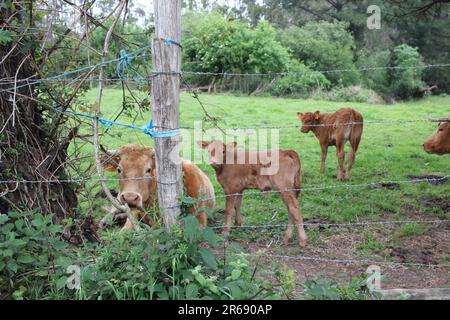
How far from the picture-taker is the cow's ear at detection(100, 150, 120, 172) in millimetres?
5079

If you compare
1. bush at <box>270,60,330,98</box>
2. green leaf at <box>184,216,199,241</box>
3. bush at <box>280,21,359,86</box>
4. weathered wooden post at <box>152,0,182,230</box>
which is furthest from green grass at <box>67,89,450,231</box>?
bush at <box>280,21,359,86</box>

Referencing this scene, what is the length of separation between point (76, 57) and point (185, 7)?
30.0 m

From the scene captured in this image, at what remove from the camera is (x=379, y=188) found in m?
8.27

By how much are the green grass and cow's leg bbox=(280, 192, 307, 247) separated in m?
0.65

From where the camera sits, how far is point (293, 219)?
21.1ft

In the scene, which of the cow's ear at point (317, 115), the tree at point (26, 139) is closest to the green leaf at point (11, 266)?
the tree at point (26, 139)

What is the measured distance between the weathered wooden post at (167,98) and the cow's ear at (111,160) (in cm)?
132

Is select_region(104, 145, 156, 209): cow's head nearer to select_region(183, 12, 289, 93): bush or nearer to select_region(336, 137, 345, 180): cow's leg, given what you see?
select_region(336, 137, 345, 180): cow's leg

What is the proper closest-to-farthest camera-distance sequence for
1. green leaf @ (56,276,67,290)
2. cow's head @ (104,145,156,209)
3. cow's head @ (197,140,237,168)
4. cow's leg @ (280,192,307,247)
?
1. green leaf @ (56,276,67,290)
2. cow's head @ (104,145,156,209)
3. cow's leg @ (280,192,307,247)
4. cow's head @ (197,140,237,168)

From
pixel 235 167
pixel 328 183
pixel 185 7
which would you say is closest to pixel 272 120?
pixel 328 183

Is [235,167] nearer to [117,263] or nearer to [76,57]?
[76,57]

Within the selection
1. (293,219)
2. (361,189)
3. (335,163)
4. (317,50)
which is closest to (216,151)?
(293,219)

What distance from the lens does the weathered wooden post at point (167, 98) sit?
370cm

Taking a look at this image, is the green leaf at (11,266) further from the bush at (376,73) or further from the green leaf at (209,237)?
the bush at (376,73)
